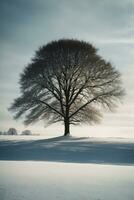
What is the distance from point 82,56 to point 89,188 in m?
24.1

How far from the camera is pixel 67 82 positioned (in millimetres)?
31781

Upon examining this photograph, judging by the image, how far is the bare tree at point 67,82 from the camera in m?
31.2

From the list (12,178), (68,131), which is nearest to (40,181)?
(12,178)

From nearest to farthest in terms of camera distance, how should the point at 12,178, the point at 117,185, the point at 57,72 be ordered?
the point at 117,185, the point at 12,178, the point at 57,72

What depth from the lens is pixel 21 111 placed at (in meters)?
31.5

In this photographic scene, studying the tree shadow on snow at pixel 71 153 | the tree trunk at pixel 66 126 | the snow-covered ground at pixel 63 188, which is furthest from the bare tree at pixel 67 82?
the snow-covered ground at pixel 63 188

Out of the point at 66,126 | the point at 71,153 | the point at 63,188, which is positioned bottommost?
the point at 63,188

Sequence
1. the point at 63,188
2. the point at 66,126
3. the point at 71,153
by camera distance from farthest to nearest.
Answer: the point at 66,126, the point at 71,153, the point at 63,188

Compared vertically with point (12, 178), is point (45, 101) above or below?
above

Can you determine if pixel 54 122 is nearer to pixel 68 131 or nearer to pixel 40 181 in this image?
pixel 68 131

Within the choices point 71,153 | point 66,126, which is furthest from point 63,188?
point 66,126

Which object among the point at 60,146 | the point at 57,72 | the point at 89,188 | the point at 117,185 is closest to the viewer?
the point at 89,188

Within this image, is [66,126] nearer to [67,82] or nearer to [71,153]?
[67,82]

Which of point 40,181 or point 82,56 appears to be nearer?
point 40,181
